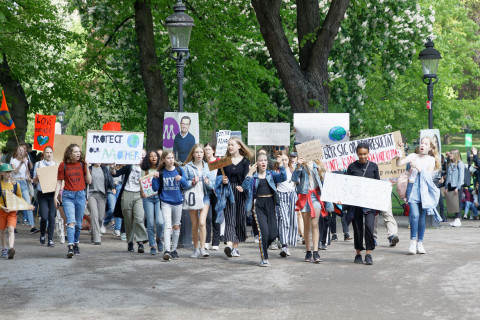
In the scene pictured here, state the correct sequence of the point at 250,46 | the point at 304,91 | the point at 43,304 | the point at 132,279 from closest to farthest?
the point at 43,304 → the point at 132,279 → the point at 304,91 → the point at 250,46

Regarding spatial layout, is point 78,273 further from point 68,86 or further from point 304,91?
point 68,86

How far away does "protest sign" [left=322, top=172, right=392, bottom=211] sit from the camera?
12.9 meters

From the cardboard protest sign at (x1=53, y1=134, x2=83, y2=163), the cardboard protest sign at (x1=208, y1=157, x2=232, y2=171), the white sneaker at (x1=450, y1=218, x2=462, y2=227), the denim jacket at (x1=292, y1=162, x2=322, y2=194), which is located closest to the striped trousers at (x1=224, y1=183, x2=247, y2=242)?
the cardboard protest sign at (x1=208, y1=157, x2=232, y2=171)

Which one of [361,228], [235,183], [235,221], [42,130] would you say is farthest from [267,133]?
[42,130]

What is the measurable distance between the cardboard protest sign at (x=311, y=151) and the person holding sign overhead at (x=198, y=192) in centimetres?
174

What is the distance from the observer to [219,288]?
34.1ft

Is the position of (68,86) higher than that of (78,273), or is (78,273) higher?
(68,86)

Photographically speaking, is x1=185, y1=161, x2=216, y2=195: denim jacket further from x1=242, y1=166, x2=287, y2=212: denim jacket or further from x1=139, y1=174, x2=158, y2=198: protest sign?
x1=242, y1=166, x2=287, y2=212: denim jacket

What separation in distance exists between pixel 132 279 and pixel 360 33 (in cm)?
1748

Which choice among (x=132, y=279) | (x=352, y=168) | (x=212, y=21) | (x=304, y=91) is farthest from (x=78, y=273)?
(x=212, y=21)

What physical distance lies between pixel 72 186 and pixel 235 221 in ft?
8.76

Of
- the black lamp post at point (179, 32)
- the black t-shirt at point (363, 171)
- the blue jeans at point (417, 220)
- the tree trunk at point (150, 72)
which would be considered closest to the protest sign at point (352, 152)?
the blue jeans at point (417, 220)

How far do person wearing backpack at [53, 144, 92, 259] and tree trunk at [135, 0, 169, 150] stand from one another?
9.17 m

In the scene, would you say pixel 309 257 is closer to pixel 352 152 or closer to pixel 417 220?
pixel 417 220
